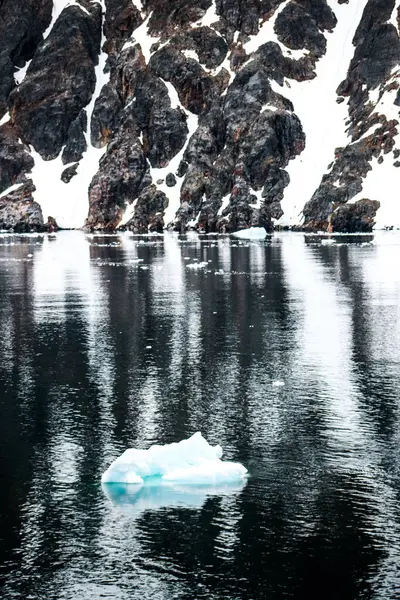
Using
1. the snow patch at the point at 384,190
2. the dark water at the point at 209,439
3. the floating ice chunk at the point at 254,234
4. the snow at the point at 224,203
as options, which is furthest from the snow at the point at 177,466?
the snow at the point at 224,203

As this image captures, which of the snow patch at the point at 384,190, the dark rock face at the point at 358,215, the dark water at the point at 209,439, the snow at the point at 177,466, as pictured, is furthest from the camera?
the snow patch at the point at 384,190

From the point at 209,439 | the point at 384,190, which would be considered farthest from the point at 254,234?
the point at 209,439

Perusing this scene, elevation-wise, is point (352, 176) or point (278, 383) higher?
point (352, 176)

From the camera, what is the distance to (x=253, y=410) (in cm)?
2831

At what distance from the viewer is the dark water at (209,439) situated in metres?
16.8

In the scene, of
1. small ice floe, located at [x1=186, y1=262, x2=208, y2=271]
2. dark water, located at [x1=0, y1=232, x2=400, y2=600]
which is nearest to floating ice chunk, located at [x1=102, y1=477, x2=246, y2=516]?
dark water, located at [x1=0, y1=232, x2=400, y2=600]

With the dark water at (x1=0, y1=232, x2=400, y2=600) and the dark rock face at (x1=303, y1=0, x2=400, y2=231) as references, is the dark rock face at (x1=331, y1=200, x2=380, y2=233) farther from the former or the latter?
the dark water at (x1=0, y1=232, x2=400, y2=600)

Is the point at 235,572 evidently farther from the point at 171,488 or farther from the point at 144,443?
the point at 144,443

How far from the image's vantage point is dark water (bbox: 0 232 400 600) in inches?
663

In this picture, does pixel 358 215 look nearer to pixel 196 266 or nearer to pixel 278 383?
pixel 196 266

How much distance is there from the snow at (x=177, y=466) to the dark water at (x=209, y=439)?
0.62 m

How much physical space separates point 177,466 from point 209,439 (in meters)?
3.28

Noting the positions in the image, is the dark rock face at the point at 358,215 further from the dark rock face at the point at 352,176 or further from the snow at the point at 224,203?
the snow at the point at 224,203

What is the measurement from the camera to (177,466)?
2186cm
